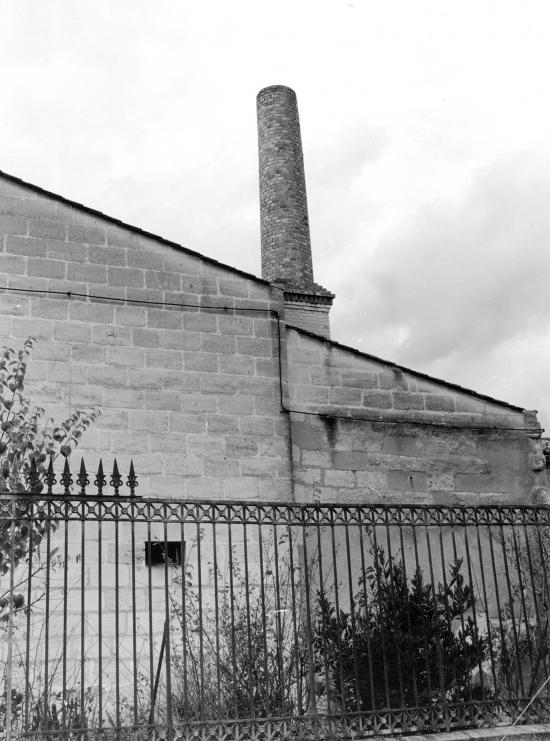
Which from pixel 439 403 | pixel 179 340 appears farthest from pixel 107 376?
pixel 439 403

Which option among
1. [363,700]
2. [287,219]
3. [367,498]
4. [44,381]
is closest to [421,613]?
[363,700]

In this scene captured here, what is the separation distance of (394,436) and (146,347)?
3072 mm

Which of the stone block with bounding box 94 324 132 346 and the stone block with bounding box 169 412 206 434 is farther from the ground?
the stone block with bounding box 94 324 132 346

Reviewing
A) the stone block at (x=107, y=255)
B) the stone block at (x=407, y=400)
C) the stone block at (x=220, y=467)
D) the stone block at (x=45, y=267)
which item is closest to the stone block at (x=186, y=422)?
the stone block at (x=220, y=467)

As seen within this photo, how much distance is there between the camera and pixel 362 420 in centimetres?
1031

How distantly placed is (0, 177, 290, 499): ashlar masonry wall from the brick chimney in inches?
448

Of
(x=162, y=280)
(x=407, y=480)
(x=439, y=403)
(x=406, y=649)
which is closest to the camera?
(x=406, y=649)

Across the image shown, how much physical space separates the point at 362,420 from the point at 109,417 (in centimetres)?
292

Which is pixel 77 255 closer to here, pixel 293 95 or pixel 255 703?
pixel 255 703

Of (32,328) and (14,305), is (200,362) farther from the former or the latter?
(14,305)

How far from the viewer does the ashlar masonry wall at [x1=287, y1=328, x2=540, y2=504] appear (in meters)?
10.1

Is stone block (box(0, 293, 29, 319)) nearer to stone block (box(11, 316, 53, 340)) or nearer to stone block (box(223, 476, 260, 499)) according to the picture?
stone block (box(11, 316, 53, 340))

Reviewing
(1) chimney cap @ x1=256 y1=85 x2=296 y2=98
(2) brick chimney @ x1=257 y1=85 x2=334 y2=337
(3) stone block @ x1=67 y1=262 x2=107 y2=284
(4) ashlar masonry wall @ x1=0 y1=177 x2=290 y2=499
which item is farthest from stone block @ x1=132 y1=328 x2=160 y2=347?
(1) chimney cap @ x1=256 y1=85 x2=296 y2=98

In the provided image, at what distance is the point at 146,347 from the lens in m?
9.70
